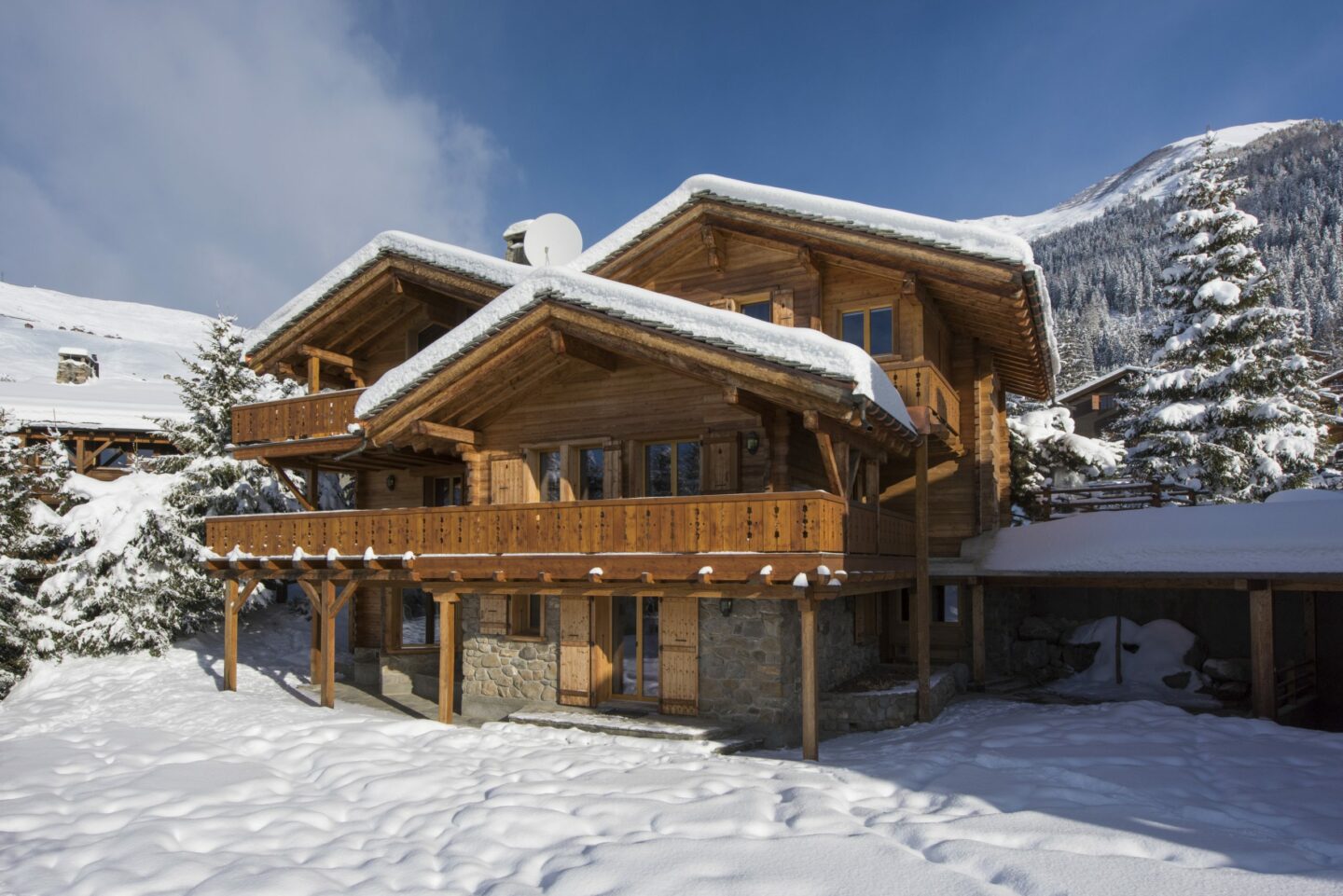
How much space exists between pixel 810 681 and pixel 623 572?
10.3 ft

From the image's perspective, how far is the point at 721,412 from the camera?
15062 millimetres

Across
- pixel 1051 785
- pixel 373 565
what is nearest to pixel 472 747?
pixel 373 565

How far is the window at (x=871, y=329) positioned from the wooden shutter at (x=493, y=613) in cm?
813

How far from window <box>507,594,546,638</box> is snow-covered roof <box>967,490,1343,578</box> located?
28.3 feet

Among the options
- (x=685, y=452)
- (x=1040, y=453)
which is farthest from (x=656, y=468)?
(x=1040, y=453)

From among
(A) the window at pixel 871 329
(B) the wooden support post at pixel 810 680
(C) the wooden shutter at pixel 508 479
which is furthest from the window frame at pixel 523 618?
(A) the window at pixel 871 329

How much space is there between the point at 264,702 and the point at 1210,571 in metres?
16.9

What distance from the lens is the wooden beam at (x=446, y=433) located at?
15781mm

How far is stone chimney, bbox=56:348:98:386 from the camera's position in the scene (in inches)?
1631

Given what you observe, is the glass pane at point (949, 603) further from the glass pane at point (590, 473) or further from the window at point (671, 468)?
the glass pane at point (590, 473)

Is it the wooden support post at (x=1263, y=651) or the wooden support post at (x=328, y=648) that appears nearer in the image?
the wooden support post at (x=1263, y=651)

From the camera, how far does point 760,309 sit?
1827 cm

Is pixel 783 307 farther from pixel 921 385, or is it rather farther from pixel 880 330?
pixel 921 385

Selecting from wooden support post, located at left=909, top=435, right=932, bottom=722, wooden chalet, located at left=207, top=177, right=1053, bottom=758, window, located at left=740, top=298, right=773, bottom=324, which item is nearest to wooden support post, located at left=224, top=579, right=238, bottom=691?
wooden chalet, located at left=207, top=177, right=1053, bottom=758
